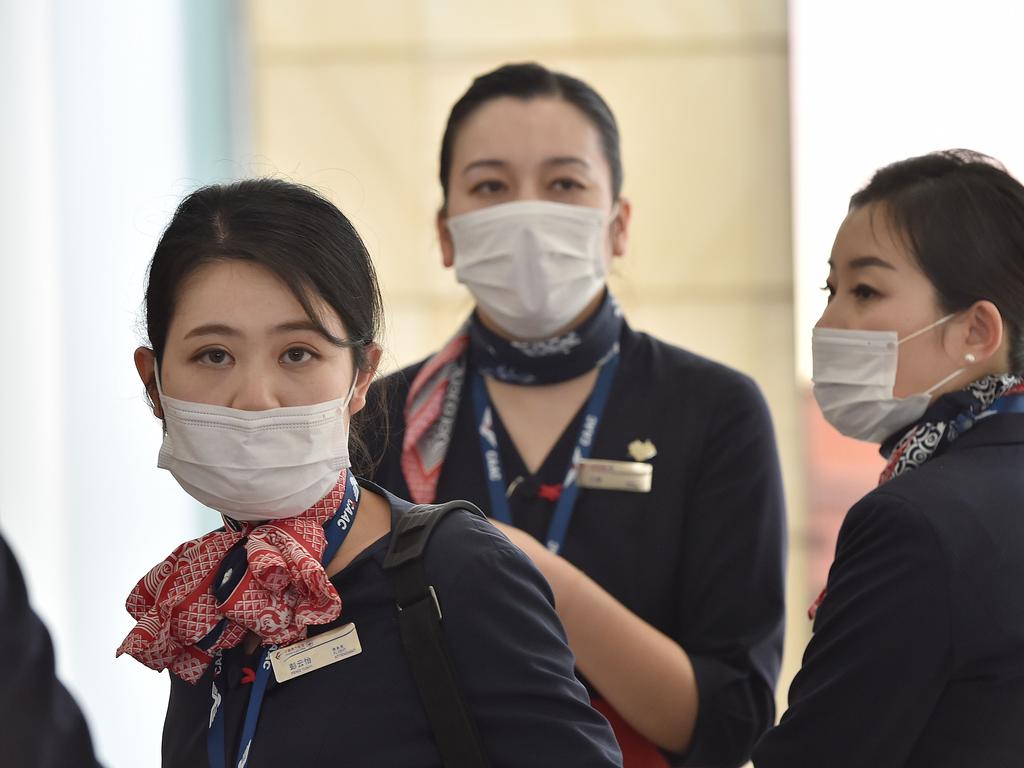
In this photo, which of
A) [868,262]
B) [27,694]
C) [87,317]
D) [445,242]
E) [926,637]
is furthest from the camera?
[87,317]

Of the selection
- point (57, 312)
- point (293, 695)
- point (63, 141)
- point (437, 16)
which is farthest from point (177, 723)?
point (437, 16)

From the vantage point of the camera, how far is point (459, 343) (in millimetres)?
2932

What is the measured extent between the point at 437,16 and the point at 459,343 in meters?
2.98

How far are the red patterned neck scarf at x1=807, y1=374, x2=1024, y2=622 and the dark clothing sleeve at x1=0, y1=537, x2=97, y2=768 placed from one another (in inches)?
49.8

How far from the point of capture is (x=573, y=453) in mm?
2672

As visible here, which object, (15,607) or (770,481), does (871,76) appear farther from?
(15,607)

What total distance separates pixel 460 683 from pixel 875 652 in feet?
2.38

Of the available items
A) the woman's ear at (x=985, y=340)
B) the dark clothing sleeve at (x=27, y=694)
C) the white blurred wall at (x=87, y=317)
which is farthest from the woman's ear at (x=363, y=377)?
the white blurred wall at (x=87, y=317)

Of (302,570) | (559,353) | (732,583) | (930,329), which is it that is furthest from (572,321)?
(302,570)

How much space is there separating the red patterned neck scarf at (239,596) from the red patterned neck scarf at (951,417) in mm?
919

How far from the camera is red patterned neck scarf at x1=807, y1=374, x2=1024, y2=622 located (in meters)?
2.21

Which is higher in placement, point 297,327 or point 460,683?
point 297,327

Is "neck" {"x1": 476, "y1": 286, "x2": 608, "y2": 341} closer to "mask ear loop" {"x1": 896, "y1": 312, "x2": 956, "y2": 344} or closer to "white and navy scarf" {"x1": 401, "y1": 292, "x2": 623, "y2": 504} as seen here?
"white and navy scarf" {"x1": 401, "y1": 292, "x2": 623, "y2": 504}

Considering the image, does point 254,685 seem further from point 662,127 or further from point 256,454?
point 662,127
